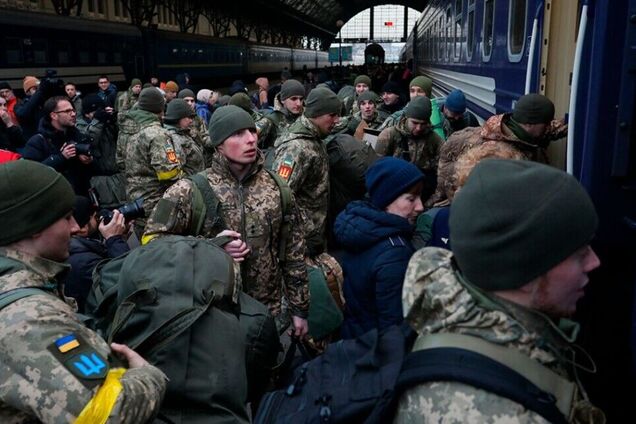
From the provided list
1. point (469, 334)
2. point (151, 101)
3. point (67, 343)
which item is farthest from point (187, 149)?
point (469, 334)

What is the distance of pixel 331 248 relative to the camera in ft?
17.9

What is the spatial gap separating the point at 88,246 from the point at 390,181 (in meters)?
1.60

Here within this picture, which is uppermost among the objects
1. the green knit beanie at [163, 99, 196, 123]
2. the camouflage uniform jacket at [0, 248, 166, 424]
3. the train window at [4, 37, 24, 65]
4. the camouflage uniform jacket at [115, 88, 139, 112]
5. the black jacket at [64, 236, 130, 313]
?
the train window at [4, 37, 24, 65]

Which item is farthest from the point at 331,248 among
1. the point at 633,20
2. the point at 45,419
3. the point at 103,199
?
the point at 45,419

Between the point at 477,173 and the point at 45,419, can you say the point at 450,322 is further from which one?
the point at 45,419

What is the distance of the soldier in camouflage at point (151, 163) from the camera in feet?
16.9

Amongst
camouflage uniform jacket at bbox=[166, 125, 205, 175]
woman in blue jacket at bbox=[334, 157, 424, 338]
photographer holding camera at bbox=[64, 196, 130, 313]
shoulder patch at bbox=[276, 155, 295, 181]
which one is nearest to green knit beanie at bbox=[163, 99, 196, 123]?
camouflage uniform jacket at bbox=[166, 125, 205, 175]

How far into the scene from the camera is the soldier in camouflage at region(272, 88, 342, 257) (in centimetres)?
388

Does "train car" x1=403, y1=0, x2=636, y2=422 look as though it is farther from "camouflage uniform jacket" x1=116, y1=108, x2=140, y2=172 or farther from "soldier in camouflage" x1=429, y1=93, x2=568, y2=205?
"camouflage uniform jacket" x1=116, y1=108, x2=140, y2=172

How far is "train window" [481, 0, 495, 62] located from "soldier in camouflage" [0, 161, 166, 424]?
425cm

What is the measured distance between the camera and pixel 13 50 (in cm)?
987

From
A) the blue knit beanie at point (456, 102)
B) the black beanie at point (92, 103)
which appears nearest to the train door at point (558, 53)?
the blue knit beanie at point (456, 102)

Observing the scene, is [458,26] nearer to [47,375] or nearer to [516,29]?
[516,29]

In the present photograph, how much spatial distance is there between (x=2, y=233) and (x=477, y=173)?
139cm
